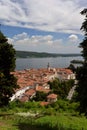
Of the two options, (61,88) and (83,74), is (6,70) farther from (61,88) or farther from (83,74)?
(61,88)

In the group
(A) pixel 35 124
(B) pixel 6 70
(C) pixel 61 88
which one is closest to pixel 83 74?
(A) pixel 35 124

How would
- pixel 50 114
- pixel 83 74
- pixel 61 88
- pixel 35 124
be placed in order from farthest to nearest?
1. pixel 61 88
2. pixel 50 114
3. pixel 35 124
4. pixel 83 74

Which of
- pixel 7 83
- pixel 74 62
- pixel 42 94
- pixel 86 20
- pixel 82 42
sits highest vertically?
pixel 86 20

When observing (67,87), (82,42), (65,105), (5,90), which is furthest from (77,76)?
(67,87)

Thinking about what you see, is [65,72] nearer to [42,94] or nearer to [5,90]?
[42,94]

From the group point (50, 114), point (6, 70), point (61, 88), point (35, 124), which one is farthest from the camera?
point (61, 88)

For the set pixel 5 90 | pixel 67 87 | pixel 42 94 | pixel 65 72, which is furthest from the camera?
pixel 65 72

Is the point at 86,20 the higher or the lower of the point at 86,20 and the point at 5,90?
the higher

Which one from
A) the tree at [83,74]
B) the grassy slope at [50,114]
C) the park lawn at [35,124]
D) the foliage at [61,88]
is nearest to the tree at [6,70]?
the grassy slope at [50,114]
